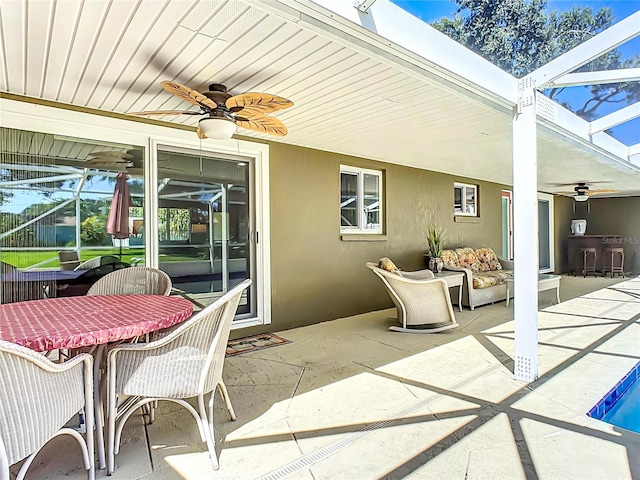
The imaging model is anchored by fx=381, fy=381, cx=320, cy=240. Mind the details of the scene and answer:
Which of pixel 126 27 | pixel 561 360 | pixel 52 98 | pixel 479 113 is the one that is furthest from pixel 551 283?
pixel 52 98

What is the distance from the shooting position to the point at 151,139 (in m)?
3.65

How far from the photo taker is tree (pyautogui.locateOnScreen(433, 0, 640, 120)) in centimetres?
283

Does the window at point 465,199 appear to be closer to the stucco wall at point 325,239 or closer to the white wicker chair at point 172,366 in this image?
the stucco wall at point 325,239

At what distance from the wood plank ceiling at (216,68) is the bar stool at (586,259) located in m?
7.19

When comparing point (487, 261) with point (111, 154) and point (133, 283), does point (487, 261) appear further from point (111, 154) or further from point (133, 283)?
point (111, 154)

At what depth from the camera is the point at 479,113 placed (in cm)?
347

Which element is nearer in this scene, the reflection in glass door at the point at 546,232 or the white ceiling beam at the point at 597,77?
the white ceiling beam at the point at 597,77

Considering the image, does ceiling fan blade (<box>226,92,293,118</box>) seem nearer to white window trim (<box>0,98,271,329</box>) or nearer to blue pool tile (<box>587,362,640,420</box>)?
white window trim (<box>0,98,271,329</box>)

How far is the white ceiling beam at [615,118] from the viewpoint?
3.90 meters

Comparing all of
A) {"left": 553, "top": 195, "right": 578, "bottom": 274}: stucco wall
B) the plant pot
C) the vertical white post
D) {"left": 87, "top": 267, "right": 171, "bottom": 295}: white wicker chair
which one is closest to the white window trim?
{"left": 87, "top": 267, "right": 171, "bottom": 295}: white wicker chair

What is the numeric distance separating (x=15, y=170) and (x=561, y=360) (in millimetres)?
4806

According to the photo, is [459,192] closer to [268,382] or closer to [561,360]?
[561,360]

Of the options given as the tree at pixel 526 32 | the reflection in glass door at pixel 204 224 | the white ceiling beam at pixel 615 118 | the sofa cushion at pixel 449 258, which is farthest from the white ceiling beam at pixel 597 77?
the sofa cushion at pixel 449 258

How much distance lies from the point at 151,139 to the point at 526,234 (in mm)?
3403
